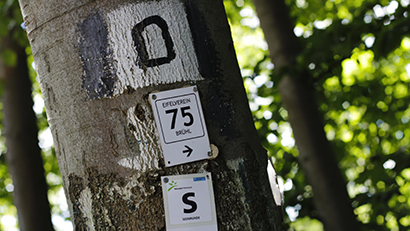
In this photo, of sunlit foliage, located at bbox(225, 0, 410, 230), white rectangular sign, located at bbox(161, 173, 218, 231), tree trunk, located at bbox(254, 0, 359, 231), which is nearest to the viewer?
white rectangular sign, located at bbox(161, 173, 218, 231)

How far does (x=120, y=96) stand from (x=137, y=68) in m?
0.08

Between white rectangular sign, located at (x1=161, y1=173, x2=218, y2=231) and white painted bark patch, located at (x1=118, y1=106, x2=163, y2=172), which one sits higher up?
white painted bark patch, located at (x1=118, y1=106, x2=163, y2=172)

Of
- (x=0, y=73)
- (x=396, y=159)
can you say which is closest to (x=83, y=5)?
(x=396, y=159)

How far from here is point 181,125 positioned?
0.91 meters

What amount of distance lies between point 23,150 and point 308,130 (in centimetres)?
335

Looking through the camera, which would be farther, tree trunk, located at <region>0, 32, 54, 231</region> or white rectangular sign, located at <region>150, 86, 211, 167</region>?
tree trunk, located at <region>0, 32, 54, 231</region>

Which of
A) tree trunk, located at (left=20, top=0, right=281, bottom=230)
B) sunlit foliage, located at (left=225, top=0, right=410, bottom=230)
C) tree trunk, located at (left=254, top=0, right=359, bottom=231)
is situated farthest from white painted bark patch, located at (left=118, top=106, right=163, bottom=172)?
tree trunk, located at (left=254, top=0, right=359, bottom=231)

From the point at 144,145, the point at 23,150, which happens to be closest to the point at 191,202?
the point at 144,145

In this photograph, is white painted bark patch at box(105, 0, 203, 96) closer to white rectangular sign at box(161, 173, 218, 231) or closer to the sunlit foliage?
white rectangular sign at box(161, 173, 218, 231)

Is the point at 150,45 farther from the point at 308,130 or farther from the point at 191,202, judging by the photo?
the point at 308,130

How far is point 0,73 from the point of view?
490 cm

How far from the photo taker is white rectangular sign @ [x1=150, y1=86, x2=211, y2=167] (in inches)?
35.0

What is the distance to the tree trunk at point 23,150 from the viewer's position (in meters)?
4.27

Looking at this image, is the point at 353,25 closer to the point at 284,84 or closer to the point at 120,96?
the point at 284,84
